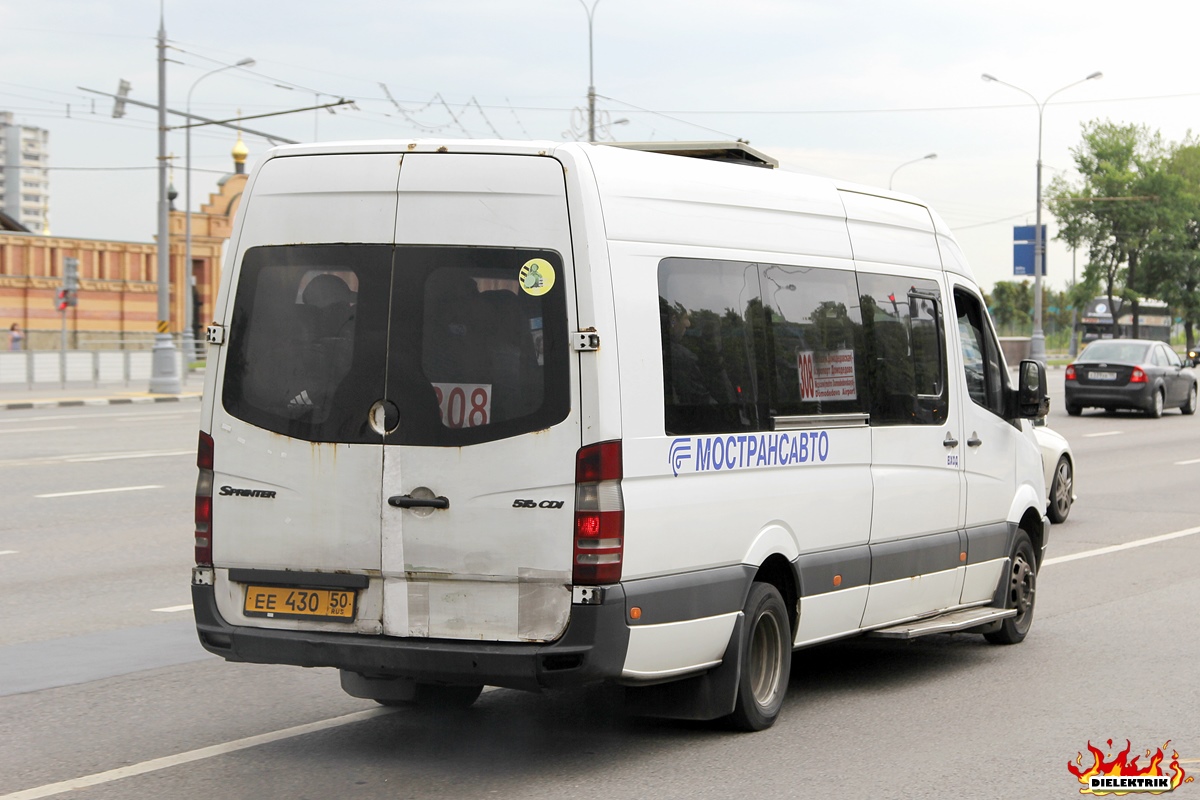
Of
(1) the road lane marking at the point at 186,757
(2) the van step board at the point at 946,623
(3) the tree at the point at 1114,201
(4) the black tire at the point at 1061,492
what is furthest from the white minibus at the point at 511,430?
(3) the tree at the point at 1114,201

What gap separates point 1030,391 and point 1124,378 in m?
23.3

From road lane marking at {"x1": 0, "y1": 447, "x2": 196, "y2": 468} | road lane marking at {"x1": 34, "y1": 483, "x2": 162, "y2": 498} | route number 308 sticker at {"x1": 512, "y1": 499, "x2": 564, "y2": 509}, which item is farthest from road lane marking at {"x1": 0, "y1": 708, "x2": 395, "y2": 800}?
road lane marking at {"x1": 0, "y1": 447, "x2": 196, "y2": 468}

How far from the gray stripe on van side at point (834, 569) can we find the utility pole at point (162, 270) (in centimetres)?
3258

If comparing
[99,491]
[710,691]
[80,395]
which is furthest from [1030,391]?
[80,395]

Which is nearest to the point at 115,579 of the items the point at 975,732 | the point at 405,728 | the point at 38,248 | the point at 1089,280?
the point at 405,728

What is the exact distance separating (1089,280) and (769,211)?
92410 millimetres

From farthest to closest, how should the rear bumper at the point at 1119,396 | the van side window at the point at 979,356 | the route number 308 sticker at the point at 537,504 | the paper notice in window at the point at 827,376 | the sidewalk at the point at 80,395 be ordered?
the sidewalk at the point at 80,395 → the rear bumper at the point at 1119,396 → the van side window at the point at 979,356 → the paper notice in window at the point at 827,376 → the route number 308 sticker at the point at 537,504

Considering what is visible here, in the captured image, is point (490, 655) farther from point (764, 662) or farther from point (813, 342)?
point (813, 342)

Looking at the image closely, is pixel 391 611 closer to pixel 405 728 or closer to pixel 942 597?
pixel 405 728

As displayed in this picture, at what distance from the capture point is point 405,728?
20.6 ft

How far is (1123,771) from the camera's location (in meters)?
5.66

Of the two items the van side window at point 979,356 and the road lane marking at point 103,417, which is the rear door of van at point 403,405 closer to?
the van side window at point 979,356

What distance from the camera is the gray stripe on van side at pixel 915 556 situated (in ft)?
23.0

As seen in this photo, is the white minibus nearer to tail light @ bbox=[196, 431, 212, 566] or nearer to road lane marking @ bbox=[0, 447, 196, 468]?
tail light @ bbox=[196, 431, 212, 566]
